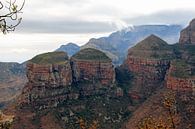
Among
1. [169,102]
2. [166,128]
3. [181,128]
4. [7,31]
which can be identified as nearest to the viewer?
[7,31]

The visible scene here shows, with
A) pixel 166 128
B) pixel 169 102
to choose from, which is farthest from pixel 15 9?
pixel 166 128

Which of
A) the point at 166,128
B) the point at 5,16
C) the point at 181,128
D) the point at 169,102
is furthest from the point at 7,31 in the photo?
the point at 181,128

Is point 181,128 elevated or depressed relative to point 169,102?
depressed

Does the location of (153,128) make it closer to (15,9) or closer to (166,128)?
(166,128)

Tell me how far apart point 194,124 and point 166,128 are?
175 meters

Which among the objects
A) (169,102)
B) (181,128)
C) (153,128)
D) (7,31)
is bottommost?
(181,128)

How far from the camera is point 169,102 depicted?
27.5 metres

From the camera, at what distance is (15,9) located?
24.5m

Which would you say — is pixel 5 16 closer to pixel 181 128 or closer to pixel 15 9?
pixel 15 9

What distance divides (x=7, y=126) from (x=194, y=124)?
180 m

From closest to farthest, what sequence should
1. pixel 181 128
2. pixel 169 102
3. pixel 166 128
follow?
1. pixel 169 102
2. pixel 166 128
3. pixel 181 128

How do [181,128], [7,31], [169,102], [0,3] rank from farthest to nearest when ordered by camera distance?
[181,128]
[169,102]
[7,31]
[0,3]

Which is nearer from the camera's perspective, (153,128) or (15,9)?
(15,9)

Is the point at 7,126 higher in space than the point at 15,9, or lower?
lower
